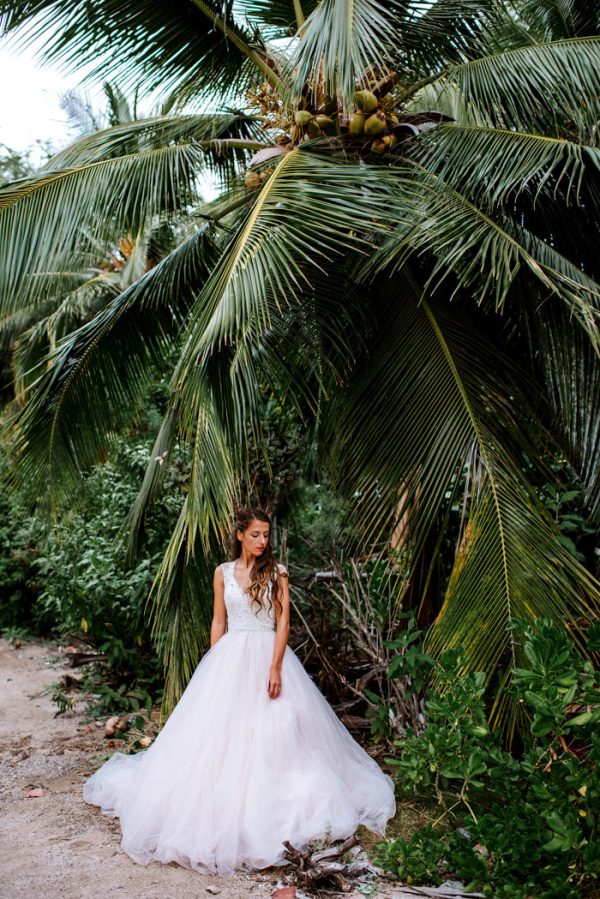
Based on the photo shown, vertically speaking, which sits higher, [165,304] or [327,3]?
[327,3]

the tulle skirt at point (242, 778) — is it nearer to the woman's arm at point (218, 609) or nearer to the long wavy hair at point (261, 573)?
the woman's arm at point (218, 609)

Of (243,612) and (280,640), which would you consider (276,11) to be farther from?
(280,640)

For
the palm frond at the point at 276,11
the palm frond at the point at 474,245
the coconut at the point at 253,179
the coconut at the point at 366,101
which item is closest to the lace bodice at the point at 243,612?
the palm frond at the point at 474,245

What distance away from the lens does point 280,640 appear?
442 centimetres

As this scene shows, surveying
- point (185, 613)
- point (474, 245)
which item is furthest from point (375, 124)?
point (185, 613)

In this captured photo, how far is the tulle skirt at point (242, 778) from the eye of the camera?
3.80 m

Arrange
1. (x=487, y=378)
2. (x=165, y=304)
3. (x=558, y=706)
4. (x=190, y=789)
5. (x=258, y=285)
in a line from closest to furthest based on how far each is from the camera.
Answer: (x=558, y=706) < (x=258, y=285) < (x=190, y=789) < (x=487, y=378) < (x=165, y=304)

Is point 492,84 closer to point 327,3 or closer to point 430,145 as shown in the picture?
point 430,145

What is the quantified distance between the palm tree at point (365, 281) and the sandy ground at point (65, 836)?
101 cm

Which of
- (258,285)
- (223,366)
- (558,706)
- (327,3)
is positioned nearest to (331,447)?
(223,366)

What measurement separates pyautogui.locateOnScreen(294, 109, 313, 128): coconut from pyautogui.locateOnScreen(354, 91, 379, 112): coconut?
0.98ft

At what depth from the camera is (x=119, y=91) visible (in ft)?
18.7

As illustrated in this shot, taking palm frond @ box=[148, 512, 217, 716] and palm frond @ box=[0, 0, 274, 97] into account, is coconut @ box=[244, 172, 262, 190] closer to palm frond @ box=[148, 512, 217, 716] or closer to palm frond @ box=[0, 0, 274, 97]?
palm frond @ box=[0, 0, 274, 97]

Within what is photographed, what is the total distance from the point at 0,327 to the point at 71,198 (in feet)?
34.6
